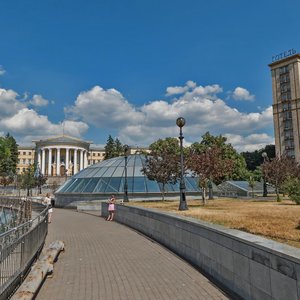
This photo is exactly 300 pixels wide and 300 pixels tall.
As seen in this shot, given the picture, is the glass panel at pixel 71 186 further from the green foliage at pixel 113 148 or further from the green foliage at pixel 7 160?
the green foliage at pixel 113 148

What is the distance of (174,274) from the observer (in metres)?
8.13

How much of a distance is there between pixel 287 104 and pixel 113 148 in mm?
61129

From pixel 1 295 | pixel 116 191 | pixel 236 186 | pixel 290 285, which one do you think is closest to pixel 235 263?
pixel 290 285

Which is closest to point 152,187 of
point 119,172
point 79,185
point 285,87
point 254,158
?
point 119,172

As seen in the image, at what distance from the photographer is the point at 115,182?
39500 millimetres

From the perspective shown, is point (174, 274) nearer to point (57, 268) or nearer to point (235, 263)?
point (235, 263)

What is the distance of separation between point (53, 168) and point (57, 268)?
124991mm

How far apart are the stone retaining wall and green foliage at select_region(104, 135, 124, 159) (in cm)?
11499

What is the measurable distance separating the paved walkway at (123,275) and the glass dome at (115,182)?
83.5 feet

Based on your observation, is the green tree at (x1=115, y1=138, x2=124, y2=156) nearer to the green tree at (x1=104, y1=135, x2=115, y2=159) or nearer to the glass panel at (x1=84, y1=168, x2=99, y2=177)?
the green tree at (x1=104, y1=135, x2=115, y2=159)

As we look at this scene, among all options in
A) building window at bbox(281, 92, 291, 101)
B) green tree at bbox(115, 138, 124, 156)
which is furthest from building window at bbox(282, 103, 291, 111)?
green tree at bbox(115, 138, 124, 156)

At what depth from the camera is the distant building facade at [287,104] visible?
8962 centimetres

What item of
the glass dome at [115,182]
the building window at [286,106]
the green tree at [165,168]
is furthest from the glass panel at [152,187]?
the building window at [286,106]

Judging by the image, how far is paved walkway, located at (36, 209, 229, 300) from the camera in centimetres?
659
